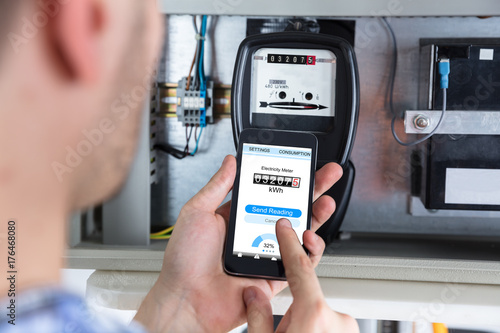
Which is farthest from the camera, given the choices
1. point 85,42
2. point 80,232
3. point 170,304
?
point 80,232

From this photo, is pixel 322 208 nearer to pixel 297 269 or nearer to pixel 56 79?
pixel 297 269

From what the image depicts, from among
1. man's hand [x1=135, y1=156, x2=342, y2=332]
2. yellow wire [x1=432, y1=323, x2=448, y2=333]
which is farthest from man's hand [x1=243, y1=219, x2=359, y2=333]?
yellow wire [x1=432, y1=323, x2=448, y2=333]

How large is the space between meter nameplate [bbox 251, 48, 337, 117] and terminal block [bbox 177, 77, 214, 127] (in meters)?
0.19

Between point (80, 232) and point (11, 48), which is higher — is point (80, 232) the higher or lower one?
the lower one

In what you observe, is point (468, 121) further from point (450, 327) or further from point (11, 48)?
point (11, 48)

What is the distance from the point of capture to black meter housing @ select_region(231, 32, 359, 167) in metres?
0.87

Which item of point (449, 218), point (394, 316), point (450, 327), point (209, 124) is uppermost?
point (209, 124)

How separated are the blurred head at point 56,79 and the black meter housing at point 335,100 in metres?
0.63

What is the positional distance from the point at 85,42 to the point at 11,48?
5 centimetres

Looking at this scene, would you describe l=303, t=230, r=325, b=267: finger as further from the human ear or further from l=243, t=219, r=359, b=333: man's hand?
the human ear

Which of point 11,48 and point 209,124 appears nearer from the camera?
point 11,48

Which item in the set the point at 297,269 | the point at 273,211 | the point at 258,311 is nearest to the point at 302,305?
the point at 297,269

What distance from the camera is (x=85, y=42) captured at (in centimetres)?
23

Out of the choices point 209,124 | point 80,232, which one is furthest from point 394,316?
point 80,232
